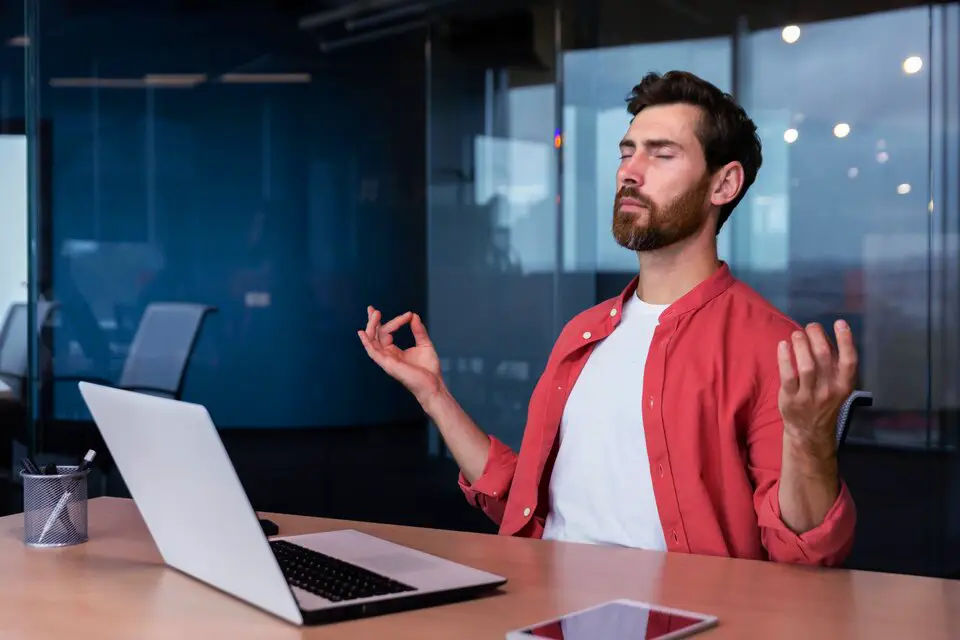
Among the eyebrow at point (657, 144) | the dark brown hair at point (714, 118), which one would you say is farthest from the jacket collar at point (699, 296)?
the eyebrow at point (657, 144)

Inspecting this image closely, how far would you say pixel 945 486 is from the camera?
4.36m

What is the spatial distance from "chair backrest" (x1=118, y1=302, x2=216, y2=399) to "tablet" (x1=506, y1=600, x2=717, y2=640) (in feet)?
10.8

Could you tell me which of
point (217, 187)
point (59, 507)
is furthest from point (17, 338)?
point (59, 507)

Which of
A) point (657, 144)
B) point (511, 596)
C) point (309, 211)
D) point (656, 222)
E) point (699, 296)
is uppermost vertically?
point (309, 211)

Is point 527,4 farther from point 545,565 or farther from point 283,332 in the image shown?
point 545,565

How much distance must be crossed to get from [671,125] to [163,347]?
3.28 m

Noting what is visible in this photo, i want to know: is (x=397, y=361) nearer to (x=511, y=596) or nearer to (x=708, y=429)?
(x=708, y=429)

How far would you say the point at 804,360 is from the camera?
138 cm

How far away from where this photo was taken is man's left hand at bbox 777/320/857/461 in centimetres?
138

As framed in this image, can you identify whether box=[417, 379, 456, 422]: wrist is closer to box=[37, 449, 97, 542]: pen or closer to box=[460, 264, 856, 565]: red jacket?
box=[460, 264, 856, 565]: red jacket

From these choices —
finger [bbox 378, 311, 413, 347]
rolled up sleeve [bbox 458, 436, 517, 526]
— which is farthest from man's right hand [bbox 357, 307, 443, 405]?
rolled up sleeve [bbox 458, 436, 517, 526]

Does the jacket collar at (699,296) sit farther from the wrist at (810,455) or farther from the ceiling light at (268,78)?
the ceiling light at (268,78)

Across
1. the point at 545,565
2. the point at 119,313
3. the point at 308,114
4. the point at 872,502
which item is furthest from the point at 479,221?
the point at 545,565

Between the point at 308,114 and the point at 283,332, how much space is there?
1.00 m
